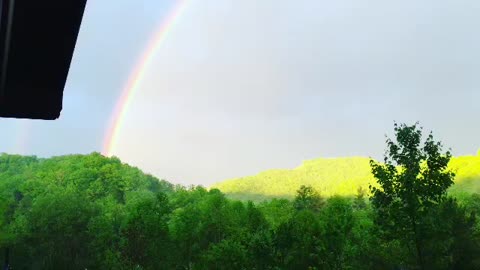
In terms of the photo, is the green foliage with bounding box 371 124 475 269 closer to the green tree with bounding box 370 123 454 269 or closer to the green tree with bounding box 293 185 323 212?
the green tree with bounding box 370 123 454 269

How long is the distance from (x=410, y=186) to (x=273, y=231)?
2572cm

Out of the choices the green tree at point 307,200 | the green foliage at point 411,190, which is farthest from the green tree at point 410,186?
the green tree at point 307,200

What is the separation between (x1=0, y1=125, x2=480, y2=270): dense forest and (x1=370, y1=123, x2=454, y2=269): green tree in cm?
6

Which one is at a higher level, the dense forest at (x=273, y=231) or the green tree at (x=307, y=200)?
the green tree at (x=307, y=200)

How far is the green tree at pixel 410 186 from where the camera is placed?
26.9 m

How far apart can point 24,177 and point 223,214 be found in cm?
7902

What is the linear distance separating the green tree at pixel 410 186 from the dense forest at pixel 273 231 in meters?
0.06

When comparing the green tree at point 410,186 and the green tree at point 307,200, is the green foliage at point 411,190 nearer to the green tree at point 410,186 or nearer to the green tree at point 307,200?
the green tree at point 410,186

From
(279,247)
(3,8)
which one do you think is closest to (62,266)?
(279,247)

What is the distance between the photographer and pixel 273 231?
51.2 m

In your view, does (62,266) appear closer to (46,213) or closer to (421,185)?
(46,213)

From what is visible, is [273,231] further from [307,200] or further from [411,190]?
[307,200]

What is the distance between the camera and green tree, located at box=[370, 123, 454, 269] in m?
26.9

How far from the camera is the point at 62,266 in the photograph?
235 feet
